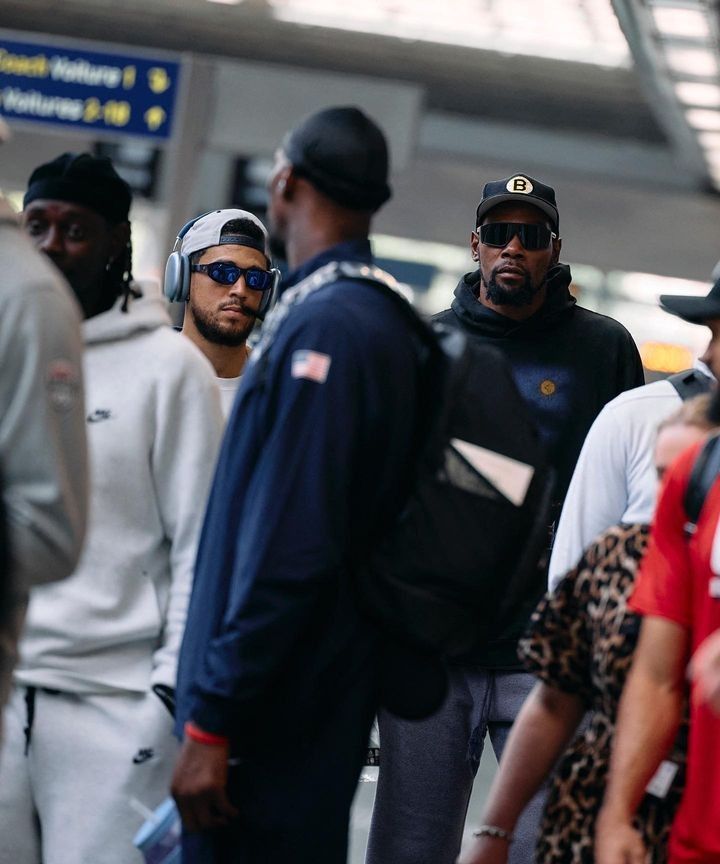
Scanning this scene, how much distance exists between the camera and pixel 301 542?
284 centimetres

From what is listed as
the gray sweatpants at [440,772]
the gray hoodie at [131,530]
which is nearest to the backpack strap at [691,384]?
the gray sweatpants at [440,772]

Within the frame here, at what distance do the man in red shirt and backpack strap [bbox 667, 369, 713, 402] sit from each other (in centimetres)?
128

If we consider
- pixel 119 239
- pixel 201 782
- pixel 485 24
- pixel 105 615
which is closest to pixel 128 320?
pixel 119 239

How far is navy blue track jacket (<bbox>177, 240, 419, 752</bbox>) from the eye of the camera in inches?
111

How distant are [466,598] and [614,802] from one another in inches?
18.8

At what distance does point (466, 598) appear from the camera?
2.95 metres

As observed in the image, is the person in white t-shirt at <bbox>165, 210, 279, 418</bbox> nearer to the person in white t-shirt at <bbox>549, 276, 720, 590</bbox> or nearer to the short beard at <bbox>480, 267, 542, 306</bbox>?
the short beard at <bbox>480, 267, 542, 306</bbox>

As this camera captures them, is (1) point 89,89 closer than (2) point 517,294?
No

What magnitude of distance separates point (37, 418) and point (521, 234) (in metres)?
2.55

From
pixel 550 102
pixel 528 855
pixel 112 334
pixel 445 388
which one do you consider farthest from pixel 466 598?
pixel 550 102

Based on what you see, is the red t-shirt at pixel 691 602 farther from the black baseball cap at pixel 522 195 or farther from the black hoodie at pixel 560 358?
the black baseball cap at pixel 522 195

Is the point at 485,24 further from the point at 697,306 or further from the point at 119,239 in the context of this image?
the point at 697,306

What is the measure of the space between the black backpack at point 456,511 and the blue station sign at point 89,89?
13.1m

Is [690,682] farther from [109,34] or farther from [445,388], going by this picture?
[109,34]
